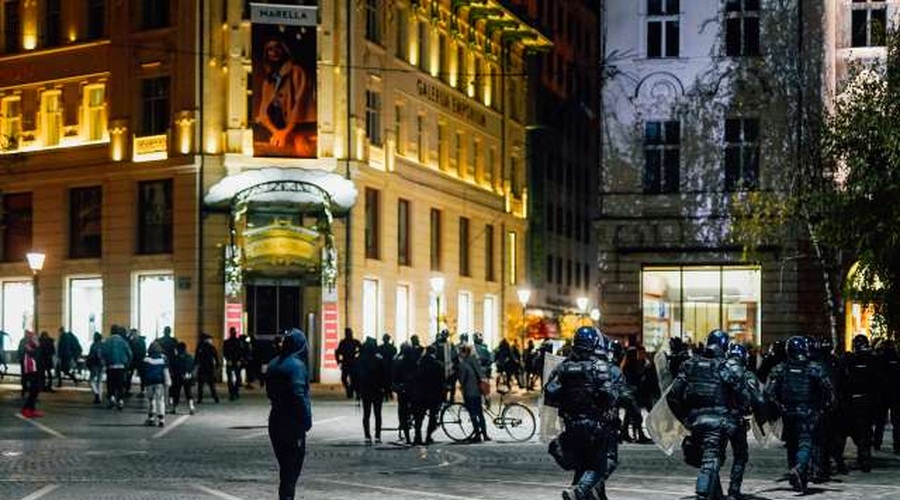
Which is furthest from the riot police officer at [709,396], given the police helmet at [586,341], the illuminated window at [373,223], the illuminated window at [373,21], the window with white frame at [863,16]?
the illuminated window at [373,21]

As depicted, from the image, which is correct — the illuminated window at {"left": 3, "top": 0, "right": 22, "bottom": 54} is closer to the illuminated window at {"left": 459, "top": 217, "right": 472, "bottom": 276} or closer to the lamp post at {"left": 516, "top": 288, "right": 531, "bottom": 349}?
the illuminated window at {"left": 459, "top": 217, "right": 472, "bottom": 276}

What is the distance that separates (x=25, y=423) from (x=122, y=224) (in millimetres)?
20454

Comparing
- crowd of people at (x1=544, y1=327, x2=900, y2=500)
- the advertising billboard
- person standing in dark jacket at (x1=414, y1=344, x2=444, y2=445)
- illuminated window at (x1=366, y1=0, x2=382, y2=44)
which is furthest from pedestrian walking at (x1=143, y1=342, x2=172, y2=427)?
illuminated window at (x1=366, y1=0, x2=382, y2=44)

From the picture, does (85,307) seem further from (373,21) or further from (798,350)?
(798,350)

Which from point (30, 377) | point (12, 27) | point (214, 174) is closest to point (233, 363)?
point (30, 377)

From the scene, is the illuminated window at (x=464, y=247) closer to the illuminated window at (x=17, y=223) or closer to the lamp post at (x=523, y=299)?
the lamp post at (x=523, y=299)

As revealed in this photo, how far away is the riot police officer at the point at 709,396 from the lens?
16.3 m

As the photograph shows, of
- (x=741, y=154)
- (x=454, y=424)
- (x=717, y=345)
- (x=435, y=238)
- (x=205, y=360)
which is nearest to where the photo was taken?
(x=717, y=345)

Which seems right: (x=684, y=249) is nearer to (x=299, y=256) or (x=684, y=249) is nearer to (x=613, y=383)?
(x=299, y=256)

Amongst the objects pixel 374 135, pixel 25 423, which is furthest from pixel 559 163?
pixel 25 423

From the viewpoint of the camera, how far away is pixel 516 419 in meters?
28.9

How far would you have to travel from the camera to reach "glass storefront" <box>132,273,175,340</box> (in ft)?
166

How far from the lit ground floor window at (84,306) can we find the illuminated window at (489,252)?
18.4 meters

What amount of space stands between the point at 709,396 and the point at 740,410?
0.47 meters
